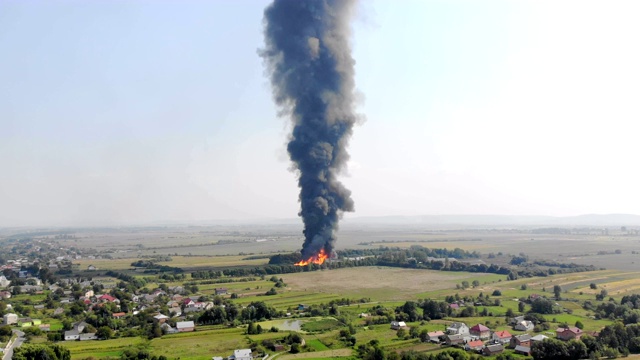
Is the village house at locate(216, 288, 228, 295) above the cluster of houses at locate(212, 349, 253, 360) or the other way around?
above

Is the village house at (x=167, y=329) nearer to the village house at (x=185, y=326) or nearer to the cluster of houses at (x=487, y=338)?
the village house at (x=185, y=326)

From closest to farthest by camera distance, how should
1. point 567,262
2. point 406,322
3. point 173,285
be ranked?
point 406,322, point 173,285, point 567,262

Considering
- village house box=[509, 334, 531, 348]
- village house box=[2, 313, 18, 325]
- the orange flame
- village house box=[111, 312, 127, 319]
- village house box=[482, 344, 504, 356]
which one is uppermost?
the orange flame

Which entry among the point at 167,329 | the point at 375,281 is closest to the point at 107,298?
the point at 167,329

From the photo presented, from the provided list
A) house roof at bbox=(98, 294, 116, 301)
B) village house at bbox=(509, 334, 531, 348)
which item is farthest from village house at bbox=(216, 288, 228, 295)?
village house at bbox=(509, 334, 531, 348)

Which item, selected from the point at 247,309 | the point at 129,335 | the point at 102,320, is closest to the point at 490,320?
the point at 247,309

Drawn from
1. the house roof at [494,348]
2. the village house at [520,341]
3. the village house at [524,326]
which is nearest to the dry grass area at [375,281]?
the village house at [524,326]

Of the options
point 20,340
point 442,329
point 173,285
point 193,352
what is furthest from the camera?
point 173,285

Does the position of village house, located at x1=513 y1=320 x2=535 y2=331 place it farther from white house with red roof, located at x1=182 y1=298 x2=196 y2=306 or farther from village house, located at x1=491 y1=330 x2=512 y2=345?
white house with red roof, located at x1=182 y1=298 x2=196 y2=306

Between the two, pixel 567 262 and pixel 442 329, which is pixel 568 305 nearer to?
pixel 442 329
